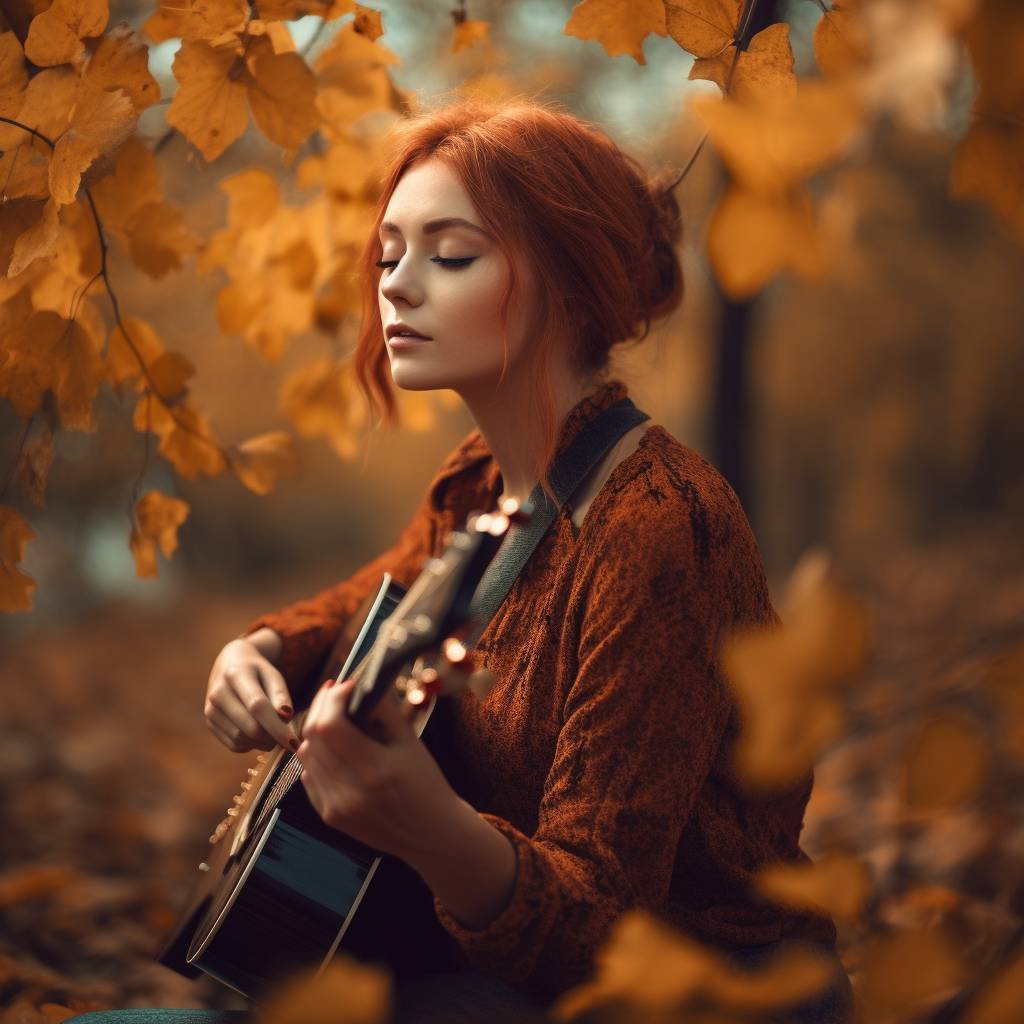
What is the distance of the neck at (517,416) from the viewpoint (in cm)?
180

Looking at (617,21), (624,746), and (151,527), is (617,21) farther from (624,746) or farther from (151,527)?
(151,527)

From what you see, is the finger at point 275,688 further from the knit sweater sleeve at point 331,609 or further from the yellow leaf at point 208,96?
the yellow leaf at point 208,96

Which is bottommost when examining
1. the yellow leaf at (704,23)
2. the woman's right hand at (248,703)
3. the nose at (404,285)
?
the woman's right hand at (248,703)

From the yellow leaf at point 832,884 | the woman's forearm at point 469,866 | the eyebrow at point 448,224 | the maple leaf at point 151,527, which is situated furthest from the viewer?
the maple leaf at point 151,527

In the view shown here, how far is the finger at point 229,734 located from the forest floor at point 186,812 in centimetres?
59

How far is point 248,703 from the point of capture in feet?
6.05

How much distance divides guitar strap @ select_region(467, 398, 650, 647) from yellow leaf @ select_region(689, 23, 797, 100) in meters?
0.54

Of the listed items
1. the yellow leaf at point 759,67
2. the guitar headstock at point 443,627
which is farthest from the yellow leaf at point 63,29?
the guitar headstock at point 443,627

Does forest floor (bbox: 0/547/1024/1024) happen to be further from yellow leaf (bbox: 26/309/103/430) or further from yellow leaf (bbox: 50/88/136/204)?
yellow leaf (bbox: 50/88/136/204)

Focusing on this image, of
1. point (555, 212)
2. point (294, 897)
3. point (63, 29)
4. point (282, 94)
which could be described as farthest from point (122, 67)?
point (294, 897)

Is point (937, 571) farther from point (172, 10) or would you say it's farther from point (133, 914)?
point (172, 10)

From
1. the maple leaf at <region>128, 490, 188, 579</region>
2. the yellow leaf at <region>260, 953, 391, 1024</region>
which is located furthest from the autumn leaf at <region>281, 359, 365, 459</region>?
the yellow leaf at <region>260, 953, 391, 1024</region>

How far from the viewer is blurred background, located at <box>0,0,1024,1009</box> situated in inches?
104

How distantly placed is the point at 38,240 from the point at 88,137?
0.54 feet
